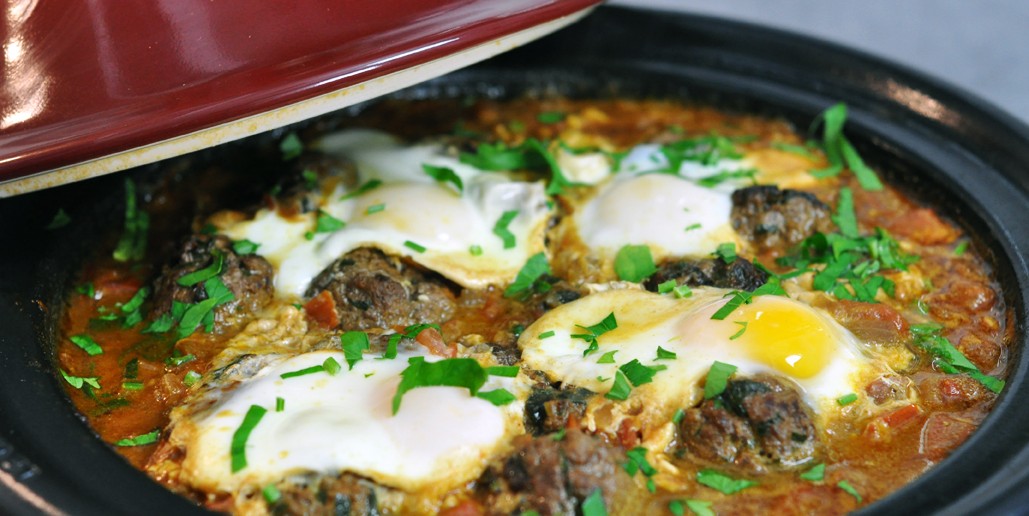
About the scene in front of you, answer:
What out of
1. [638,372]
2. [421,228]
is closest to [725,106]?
[421,228]

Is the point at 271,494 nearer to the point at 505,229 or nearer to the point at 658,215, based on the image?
the point at 505,229

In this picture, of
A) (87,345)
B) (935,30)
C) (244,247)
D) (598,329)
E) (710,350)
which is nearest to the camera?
(710,350)

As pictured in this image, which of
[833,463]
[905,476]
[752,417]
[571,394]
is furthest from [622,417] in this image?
[905,476]

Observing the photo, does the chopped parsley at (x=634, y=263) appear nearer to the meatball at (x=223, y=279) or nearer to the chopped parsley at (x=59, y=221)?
the meatball at (x=223, y=279)

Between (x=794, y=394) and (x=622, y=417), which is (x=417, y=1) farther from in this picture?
(x=794, y=394)

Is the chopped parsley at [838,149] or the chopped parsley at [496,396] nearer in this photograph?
the chopped parsley at [496,396]

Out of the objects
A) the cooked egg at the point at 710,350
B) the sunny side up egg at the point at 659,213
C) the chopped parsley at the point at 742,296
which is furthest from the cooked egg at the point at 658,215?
the cooked egg at the point at 710,350
